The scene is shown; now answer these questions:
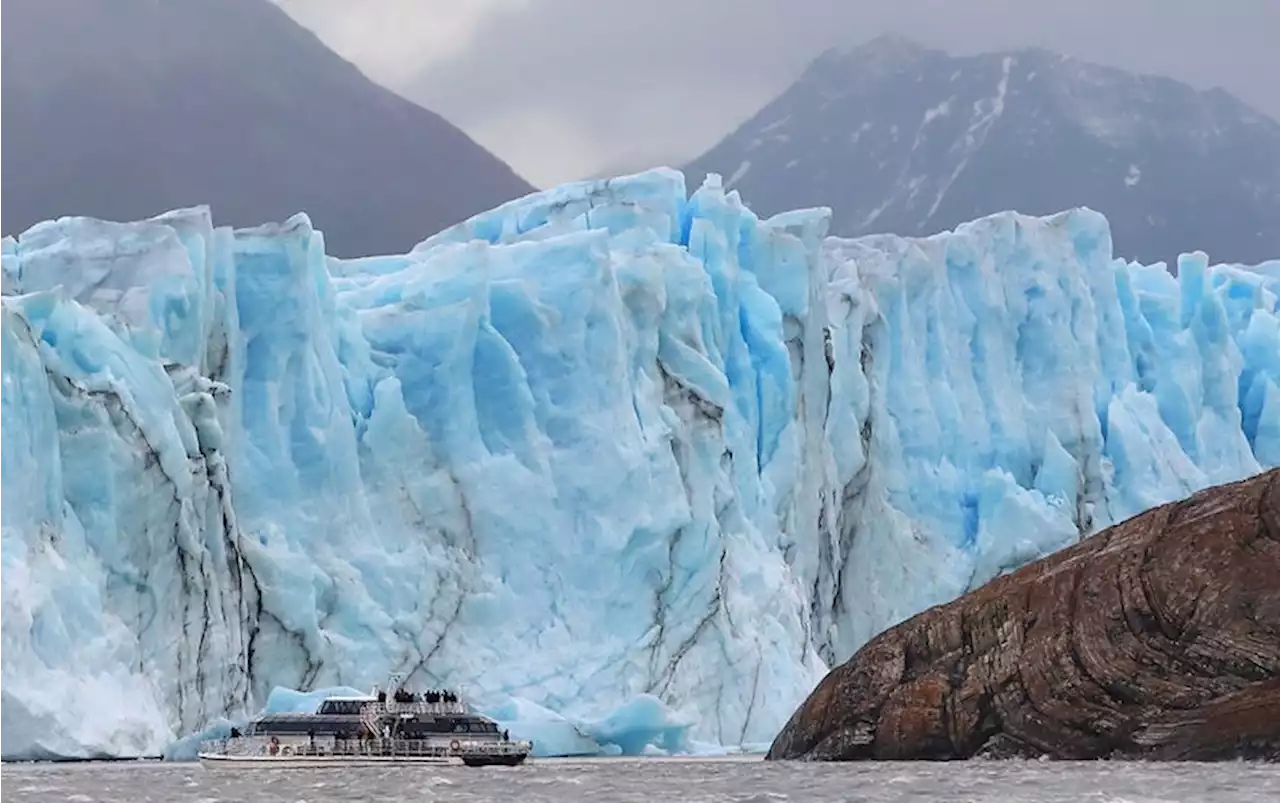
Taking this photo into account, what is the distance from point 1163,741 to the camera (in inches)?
659

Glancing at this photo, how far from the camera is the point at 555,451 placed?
85.7 ft

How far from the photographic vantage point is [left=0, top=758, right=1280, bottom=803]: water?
13414mm

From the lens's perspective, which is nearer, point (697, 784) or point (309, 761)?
point (697, 784)

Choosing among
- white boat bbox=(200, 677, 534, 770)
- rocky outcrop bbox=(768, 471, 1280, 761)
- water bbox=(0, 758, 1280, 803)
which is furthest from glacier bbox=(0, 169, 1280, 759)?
rocky outcrop bbox=(768, 471, 1280, 761)

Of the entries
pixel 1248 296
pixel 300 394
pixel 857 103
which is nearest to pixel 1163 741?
pixel 300 394

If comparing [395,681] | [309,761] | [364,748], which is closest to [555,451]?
[395,681]

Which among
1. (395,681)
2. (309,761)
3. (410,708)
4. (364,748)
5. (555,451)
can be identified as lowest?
(309,761)

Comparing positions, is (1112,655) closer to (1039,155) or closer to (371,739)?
(371,739)

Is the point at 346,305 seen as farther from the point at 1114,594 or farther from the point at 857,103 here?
the point at 857,103

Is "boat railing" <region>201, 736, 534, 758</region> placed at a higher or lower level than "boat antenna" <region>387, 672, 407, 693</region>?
lower

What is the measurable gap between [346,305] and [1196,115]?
148 feet

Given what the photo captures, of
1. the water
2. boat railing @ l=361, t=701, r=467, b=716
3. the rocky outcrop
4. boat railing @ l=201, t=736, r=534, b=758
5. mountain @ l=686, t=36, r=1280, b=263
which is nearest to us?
the water

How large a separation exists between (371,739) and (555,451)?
5.40 metres

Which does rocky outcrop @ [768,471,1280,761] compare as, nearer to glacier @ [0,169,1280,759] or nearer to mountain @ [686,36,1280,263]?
glacier @ [0,169,1280,759]
